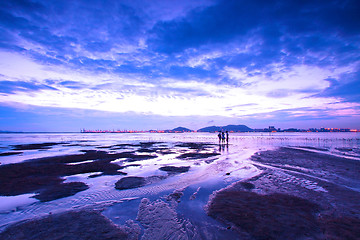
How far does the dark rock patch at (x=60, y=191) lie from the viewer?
912cm

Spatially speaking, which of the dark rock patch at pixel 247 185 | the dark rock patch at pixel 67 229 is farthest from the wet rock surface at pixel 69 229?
the dark rock patch at pixel 247 185

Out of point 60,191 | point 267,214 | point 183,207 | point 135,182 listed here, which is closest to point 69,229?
point 183,207

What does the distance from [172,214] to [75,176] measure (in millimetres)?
10283

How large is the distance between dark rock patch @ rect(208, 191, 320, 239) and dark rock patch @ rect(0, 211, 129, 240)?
12.9ft

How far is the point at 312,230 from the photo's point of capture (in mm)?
5723

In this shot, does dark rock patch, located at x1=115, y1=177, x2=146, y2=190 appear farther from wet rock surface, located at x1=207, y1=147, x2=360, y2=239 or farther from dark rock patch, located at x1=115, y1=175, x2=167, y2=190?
wet rock surface, located at x1=207, y1=147, x2=360, y2=239

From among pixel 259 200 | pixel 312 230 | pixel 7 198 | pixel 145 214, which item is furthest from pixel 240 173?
pixel 7 198

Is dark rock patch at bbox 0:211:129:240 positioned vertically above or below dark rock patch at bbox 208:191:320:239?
below

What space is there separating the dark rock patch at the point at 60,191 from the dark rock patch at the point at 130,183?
6.38 feet

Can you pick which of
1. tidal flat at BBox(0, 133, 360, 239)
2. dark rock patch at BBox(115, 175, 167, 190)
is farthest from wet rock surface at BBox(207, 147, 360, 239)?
dark rock patch at BBox(115, 175, 167, 190)

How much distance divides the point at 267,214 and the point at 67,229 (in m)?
7.30

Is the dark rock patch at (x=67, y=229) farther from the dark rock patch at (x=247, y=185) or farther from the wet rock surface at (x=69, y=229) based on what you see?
the dark rock patch at (x=247, y=185)

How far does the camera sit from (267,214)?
688cm

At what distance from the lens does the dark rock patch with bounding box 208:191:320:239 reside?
5.70 m
